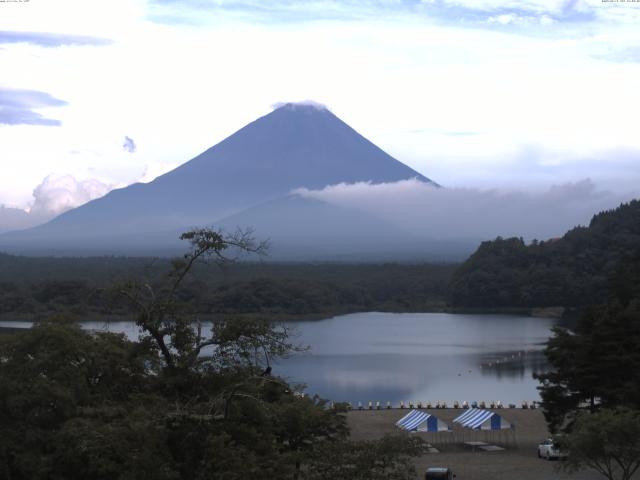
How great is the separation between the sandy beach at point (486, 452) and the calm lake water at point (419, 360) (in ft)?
6.82

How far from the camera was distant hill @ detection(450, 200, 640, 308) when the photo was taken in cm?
5447

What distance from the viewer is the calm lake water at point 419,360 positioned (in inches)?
960

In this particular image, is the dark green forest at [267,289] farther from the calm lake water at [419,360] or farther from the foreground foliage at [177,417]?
the foreground foliage at [177,417]

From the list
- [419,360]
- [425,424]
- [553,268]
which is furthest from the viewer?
[553,268]

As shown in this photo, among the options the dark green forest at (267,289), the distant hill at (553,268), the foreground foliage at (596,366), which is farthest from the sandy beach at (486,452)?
the distant hill at (553,268)

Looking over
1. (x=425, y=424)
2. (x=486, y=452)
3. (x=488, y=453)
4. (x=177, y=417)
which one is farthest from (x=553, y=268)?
(x=177, y=417)

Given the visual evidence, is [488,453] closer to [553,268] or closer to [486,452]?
[486,452]

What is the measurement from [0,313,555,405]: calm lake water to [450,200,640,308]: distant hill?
6.94 m

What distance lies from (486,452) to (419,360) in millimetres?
15997

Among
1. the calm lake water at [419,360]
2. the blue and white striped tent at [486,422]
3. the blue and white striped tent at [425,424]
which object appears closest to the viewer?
the blue and white striped tent at [425,424]

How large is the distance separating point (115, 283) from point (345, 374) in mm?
20797

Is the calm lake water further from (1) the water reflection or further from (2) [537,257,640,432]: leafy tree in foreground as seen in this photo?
(2) [537,257,640,432]: leafy tree in foreground

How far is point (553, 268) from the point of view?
56500 millimetres

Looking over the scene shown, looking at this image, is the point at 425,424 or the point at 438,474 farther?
the point at 425,424
